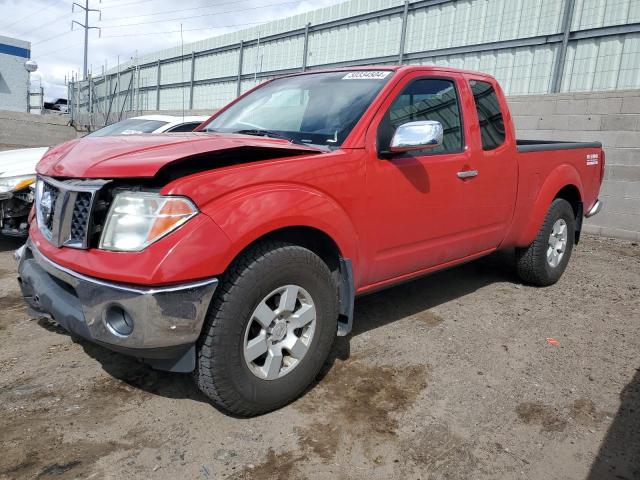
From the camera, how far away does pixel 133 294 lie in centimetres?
211

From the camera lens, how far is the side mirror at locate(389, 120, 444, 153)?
284 cm

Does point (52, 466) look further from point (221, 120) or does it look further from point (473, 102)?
point (473, 102)

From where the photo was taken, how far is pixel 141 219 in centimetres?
219

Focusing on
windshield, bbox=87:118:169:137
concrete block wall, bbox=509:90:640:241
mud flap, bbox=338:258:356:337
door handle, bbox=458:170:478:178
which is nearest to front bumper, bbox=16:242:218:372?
mud flap, bbox=338:258:356:337

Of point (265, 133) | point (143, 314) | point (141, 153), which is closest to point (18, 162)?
point (265, 133)

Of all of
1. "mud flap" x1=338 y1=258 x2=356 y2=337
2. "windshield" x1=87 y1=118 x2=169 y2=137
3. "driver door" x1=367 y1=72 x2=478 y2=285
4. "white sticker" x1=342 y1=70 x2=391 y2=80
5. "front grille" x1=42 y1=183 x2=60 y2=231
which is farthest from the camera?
"windshield" x1=87 y1=118 x2=169 y2=137

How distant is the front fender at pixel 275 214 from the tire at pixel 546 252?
8.42 feet

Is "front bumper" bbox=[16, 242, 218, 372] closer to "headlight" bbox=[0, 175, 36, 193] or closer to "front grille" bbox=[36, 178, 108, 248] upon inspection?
"front grille" bbox=[36, 178, 108, 248]

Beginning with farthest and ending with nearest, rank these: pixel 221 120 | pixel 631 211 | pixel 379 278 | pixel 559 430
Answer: pixel 631 211 < pixel 221 120 < pixel 379 278 < pixel 559 430

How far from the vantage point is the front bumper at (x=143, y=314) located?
6.96 feet

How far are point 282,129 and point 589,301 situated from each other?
3245 mm

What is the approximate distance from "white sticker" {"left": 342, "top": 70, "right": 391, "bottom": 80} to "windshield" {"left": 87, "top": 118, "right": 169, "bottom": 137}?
3314 millimetres

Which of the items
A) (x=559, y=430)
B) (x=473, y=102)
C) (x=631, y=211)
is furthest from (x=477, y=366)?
(x=631, y=211)

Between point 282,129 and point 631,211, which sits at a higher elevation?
point 282,129
